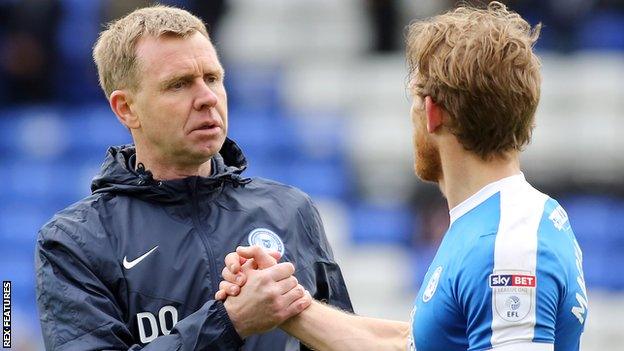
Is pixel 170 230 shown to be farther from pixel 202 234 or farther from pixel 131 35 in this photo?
pixel 131 35

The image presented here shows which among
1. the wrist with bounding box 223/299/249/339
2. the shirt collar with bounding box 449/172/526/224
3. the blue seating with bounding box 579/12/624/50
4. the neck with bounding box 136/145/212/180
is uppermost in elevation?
the blue seating with bounding box 579/12/624/50

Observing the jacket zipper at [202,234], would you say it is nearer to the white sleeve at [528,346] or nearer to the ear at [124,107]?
the ear at [124,107]

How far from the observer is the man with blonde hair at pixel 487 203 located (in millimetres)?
3422

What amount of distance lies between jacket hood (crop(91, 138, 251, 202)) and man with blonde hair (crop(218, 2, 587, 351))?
0.76m

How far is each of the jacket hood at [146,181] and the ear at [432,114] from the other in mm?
841

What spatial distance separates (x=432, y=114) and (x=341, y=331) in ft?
2.63

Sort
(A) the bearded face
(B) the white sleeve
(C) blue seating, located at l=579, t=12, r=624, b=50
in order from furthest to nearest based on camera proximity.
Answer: (C) blue seating, located at l=579, t=12, r=624, b=50, (A) the bearded face, (B) the white sleeve

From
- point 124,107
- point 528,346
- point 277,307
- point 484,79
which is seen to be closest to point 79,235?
point 124,107

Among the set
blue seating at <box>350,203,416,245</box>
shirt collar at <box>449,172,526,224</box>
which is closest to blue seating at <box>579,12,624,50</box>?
blue seating at <box>350,203,416,245</box>

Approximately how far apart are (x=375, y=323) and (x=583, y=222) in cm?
674

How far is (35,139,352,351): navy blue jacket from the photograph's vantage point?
13.0 ft

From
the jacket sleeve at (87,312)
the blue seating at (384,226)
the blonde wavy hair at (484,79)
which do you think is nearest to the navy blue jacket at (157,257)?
the jacket sleeve at (87,312)

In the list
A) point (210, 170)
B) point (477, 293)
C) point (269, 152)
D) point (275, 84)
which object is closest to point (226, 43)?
point (275, 84)

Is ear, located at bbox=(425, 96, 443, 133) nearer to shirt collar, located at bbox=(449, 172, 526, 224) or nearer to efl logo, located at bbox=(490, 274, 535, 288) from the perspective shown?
shirt collar, located at bbox=(449, 172, 526, 224)
